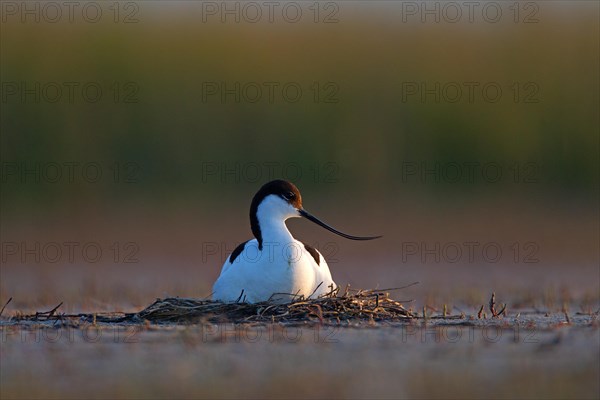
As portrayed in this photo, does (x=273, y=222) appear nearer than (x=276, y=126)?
Yes

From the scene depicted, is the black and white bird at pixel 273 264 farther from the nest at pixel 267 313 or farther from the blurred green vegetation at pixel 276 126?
the blurred green vegetation at pixel 276 126

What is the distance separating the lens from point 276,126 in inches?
849

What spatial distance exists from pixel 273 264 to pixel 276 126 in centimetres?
1194

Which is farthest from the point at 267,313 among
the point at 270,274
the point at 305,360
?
the point at 305,360

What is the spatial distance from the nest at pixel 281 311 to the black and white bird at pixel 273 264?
11 centimetres

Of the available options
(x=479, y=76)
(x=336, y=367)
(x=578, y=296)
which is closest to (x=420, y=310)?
(x=578, y=296)

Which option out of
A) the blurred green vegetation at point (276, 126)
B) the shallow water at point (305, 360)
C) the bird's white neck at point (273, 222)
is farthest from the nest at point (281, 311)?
the blurred green vegetation at point (276, 126)

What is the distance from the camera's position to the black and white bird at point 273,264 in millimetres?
9766

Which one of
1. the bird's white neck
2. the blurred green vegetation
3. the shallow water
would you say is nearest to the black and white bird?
the bird's white neck

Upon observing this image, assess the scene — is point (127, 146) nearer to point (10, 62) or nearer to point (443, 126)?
point (10, 62)

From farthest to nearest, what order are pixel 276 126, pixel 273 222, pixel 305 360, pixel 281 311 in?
pixel 276 126 < pixel 273 222 < pixel 281 311 < pixel 305 360

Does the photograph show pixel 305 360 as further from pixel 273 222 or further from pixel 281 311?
pixel 273 222

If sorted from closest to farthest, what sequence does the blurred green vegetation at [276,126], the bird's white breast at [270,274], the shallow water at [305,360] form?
the shallow water at [305,360] → the bird's white breast at [270,274] → the blurred green vegetation at [276,126]

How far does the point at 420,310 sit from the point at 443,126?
10213 mm
